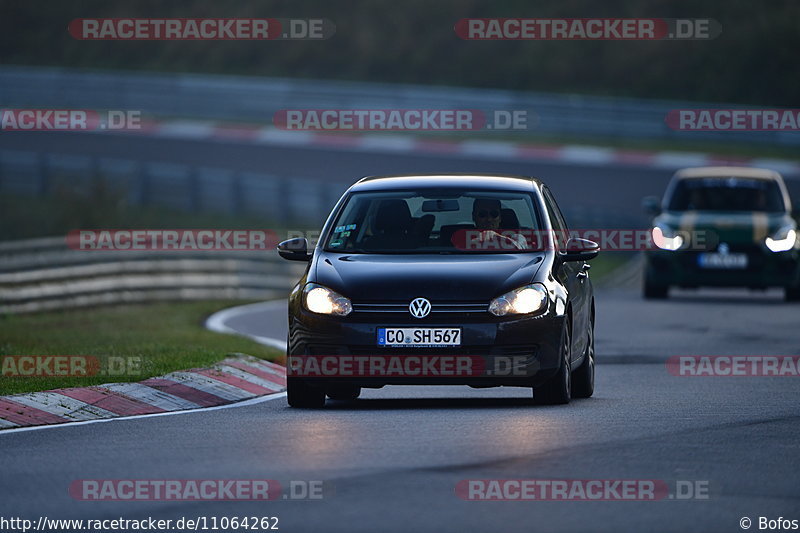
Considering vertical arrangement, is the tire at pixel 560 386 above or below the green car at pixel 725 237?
below

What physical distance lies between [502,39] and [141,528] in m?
54.5

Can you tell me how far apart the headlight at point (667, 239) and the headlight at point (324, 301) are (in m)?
13.6

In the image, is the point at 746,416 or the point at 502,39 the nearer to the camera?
the point at 746,416

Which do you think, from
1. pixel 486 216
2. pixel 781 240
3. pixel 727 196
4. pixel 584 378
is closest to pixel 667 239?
pixel 727 196

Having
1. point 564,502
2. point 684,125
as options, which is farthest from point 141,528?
point 684,125

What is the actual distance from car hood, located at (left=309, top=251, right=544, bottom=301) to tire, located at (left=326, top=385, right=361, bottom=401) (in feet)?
2.29

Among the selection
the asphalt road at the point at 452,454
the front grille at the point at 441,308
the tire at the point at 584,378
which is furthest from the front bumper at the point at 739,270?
the front grille at the point at 441,308

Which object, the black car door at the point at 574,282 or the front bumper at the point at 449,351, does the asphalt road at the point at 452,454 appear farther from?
the black car door at the point at 574,282

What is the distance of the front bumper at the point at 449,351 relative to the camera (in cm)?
1145

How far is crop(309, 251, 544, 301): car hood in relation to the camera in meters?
11.5

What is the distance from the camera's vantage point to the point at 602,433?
1030 centimetres

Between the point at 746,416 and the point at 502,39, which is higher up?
the point at 502,39

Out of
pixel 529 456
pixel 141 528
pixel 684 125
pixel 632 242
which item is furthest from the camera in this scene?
pixel 684 125

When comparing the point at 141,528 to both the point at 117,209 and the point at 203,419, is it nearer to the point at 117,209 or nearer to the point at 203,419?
the point at 203,419
